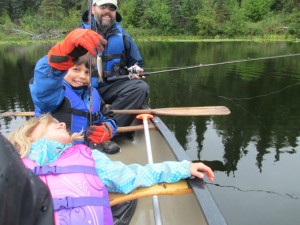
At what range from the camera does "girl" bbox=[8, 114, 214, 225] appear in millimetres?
1412

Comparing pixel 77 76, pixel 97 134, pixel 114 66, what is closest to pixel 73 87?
pixel 77 76

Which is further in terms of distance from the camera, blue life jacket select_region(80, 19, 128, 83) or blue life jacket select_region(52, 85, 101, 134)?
blue life jacket select_region(80, 19, 128, 83)

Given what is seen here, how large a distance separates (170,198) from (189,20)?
131 feet

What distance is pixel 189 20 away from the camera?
133 ft

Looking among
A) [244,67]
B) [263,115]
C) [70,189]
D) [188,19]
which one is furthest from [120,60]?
[188,19]

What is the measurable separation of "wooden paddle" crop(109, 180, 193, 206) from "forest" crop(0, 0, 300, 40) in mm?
35748

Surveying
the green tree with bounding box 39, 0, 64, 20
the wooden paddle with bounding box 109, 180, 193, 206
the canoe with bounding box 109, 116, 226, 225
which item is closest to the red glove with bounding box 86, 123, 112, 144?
the canoe with bounding box 109, 116, 226, 225

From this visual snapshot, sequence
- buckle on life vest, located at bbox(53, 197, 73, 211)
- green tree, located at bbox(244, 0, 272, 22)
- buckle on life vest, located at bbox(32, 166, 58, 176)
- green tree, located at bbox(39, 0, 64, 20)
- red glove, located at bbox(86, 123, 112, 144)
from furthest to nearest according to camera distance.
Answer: green tree, located at bbox(39, 0, 64, 20), green tree, located at bbox(244, 0, 272, 22), red glove, located at bbox(86, 123, 112, 144), buckle on life vest, located at bbox(32, 166, 58, 176), buckle on life vest, located at bbox(53, 197, 73, 211)

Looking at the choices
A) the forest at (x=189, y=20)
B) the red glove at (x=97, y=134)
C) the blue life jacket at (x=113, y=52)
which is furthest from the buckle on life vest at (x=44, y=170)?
the forest at (x=189, y=20)

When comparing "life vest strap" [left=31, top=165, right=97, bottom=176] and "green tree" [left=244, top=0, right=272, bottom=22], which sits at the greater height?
"green tree" [left=244, top=0, right=272, bottom=22]

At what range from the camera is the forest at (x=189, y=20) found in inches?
1466

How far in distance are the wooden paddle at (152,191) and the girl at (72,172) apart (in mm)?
33

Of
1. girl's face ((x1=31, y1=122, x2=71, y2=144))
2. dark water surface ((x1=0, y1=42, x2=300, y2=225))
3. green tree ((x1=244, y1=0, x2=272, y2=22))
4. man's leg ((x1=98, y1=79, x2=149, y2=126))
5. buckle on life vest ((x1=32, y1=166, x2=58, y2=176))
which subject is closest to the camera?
buckle on life vest ((x1=32, y1=166, x2=58, y2=176))

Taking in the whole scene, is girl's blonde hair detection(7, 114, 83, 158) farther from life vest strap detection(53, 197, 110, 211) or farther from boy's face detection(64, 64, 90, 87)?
boy's face detection(64, 64, 90, 87)
